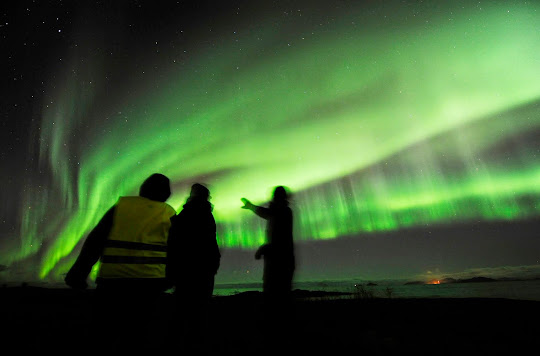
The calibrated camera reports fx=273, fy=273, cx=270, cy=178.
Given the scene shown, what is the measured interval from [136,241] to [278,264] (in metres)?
2.40

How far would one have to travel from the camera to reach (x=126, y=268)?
202 cm

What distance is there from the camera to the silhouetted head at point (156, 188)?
7.82 feet

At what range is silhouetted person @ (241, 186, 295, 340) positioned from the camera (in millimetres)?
3855

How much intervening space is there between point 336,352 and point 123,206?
3.34 metres

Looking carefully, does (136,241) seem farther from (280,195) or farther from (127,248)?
(280,195)

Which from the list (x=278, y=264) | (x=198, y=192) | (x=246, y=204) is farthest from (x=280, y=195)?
(x=198, y=192)

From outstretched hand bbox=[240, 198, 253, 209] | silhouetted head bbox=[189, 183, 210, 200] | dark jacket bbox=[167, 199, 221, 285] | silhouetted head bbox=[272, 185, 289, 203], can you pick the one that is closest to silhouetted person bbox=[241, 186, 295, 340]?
silhouetted head bbox=[272, 185, 289, 203]

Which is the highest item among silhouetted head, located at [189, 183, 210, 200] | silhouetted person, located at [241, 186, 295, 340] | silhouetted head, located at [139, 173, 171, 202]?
silhouetted head, located at [189, 183, 210, 200]

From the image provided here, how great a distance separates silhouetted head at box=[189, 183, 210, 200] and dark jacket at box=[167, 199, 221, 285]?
2.4 inches

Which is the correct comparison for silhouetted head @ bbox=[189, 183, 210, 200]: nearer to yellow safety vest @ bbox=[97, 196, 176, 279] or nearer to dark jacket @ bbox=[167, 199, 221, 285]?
dark jacket @ bbox=[167, 199, 221, 285]

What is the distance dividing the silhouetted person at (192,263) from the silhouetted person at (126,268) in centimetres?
113

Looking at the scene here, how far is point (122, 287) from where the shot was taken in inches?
78.1

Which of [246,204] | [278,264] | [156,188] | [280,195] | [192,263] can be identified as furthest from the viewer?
[246,204]

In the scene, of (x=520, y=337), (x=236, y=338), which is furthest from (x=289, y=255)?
(x=520, y=337)
